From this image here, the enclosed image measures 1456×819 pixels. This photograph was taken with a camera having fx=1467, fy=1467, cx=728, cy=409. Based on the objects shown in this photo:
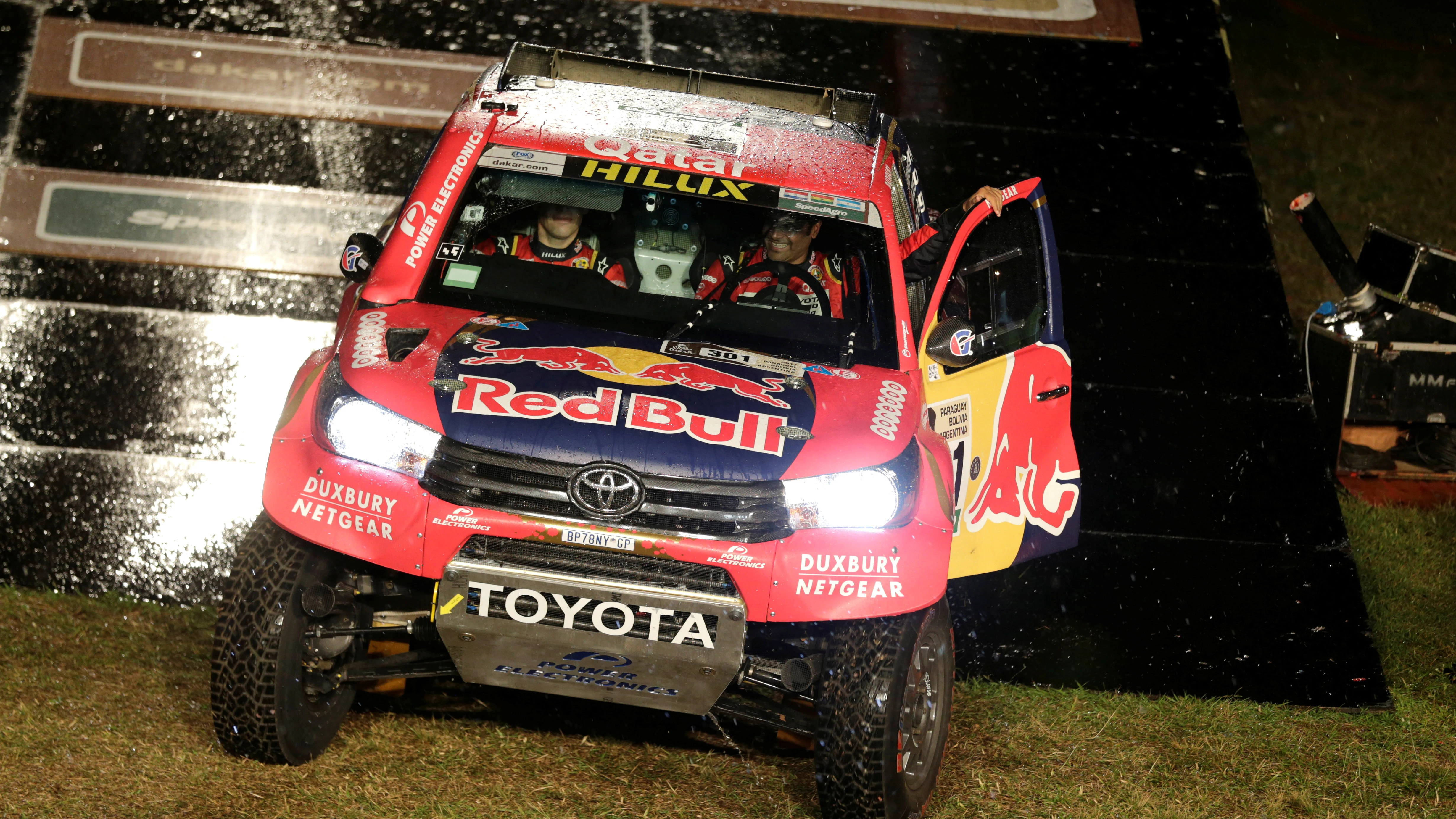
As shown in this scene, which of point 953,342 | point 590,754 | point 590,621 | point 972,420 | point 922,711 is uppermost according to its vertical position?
point 953,342

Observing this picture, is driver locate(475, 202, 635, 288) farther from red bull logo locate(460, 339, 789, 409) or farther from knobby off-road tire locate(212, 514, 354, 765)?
knobby off-road tire locate(212, 514, 354, 765)

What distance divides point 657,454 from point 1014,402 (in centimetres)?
166

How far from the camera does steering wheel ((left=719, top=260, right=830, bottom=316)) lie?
508 centimetres

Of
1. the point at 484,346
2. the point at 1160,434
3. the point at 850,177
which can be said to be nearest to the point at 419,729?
the point at 484,346

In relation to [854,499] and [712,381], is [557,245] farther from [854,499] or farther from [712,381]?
[854,499]

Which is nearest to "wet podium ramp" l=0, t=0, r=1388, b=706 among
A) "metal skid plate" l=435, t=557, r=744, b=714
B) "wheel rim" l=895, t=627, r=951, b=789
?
"wheel rim" l=895, t=627, r=951, b=789

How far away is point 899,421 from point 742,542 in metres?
0.74

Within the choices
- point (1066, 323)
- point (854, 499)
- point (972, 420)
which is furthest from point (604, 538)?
point (1066, 323)

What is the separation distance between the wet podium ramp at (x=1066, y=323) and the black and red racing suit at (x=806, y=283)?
1.70 m

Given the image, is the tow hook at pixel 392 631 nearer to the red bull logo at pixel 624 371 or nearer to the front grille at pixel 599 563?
the front grille at pixel 599 563

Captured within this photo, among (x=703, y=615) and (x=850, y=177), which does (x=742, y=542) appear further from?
(x=850, y=177)

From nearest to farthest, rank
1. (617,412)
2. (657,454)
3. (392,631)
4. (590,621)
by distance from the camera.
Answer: (590,621), (657,454), (617,412), (392,631)

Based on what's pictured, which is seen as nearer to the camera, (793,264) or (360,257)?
(360,257)

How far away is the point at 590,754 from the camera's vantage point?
16.2 feet
